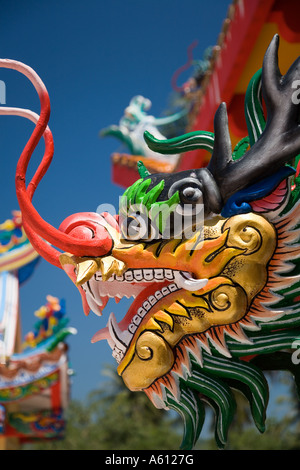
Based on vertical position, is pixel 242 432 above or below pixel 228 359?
below

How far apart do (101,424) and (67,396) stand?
1111 centimetres

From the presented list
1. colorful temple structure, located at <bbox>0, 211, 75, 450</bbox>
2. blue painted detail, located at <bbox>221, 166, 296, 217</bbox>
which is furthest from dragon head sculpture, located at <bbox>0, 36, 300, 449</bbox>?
colorful temple structure, located at <bbox>0, 211, 75, 450</bbox>

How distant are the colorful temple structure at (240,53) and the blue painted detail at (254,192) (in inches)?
47.6

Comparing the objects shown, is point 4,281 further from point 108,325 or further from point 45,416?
point 108,325

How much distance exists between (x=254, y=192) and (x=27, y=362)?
5845mm

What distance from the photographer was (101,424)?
59.6 ft

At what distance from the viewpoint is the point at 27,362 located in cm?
701

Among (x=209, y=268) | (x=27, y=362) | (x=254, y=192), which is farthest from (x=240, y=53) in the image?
(x=27, y=362)

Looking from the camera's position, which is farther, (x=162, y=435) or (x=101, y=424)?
(x=101, y=424)

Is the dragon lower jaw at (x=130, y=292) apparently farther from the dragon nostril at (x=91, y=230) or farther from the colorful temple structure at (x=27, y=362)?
the colorful temple structure at (x=27, y=362)

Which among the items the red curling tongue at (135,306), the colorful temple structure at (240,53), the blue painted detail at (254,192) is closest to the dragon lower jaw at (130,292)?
the red curling tongue at (135,306)

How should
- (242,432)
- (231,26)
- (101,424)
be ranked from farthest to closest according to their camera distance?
(101,424) < (242,432) < (231,26)

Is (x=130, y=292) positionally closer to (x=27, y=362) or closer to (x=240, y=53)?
(x=240, y=53)
